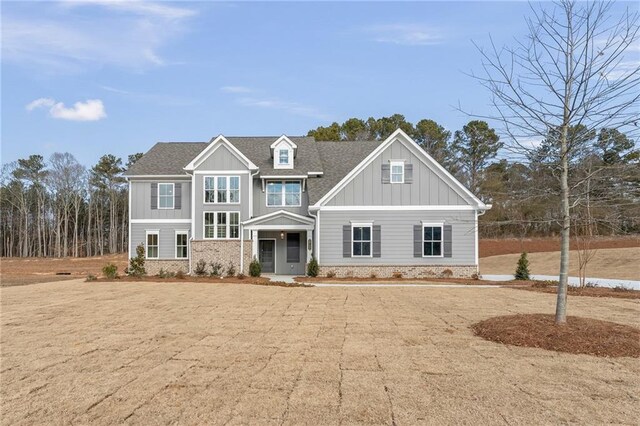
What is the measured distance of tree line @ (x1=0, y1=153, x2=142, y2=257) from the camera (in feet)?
210

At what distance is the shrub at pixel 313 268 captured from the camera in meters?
22.8

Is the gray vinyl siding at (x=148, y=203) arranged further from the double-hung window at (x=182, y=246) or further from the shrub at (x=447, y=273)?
the shrub at (x=447, y=273)

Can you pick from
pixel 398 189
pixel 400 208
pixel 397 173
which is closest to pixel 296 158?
pixel 397 173

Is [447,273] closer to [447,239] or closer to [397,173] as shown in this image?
[447,239]

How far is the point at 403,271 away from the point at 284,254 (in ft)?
21.7

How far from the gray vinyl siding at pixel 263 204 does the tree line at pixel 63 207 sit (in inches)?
1753

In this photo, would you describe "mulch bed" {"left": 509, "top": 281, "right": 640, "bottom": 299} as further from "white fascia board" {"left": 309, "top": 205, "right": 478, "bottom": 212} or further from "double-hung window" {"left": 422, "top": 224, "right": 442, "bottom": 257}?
"white fascia board" {"left": 309, "top": 205, "right": 478, "bottom": 212}

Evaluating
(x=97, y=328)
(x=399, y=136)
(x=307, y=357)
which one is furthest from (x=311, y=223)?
(x=307, y=357)

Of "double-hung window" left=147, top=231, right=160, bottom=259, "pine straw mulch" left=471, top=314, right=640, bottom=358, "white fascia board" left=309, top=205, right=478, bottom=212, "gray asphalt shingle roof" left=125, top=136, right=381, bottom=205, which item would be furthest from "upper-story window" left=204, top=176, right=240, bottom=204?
"pine straw mulch" left=471, top=314, right=640, bottom=358

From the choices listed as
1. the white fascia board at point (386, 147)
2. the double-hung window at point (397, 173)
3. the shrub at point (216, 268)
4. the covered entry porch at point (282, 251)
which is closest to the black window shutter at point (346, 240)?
the white fascia board at point (386, 147)

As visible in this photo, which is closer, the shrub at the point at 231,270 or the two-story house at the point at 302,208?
the two-story house at the point at 302,208

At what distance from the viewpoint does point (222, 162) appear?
83.5 feet

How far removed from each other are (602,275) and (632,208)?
20528mm

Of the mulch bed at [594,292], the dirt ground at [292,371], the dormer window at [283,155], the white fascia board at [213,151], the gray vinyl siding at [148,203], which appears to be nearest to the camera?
the dirt ground at [292,371]
